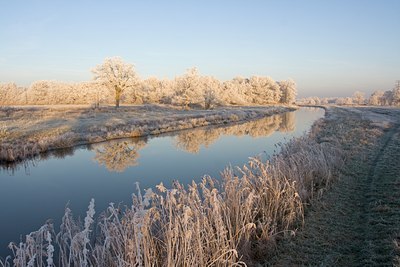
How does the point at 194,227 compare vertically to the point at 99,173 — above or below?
above

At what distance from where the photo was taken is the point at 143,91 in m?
73.1

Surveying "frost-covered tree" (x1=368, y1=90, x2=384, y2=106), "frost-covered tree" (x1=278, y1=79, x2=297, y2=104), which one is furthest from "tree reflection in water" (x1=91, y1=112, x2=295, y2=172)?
"frost-covered tree" (x1=368, y1=90, x2=384, y2=106)

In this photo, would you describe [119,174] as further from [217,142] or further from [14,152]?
[217,142]

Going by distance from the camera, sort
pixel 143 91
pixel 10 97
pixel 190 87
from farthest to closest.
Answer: pixel 143 91, pixel 10 97, pixel 190 87

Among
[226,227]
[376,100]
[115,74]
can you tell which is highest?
[115,74]

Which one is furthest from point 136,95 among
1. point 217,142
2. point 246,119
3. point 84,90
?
point 217,142

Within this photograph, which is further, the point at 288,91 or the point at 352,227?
the point at 288,91

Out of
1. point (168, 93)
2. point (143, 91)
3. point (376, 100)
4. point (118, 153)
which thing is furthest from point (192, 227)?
point (376, 100)

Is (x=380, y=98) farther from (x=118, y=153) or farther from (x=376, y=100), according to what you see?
(x=118, y=153)

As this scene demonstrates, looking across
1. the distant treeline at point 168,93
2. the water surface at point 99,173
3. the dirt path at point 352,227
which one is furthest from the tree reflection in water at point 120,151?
the distant treeline at point 168,93

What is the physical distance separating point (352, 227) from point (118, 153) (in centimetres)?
1456

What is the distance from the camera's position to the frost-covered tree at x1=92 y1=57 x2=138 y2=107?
43.3 metres

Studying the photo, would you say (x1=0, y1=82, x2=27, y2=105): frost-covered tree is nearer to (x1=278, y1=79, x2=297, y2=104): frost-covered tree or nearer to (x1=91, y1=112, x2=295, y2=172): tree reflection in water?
(x1=91, y1=112, x2=295, y2=172): tree reflection in water

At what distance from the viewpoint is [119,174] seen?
1367cm
